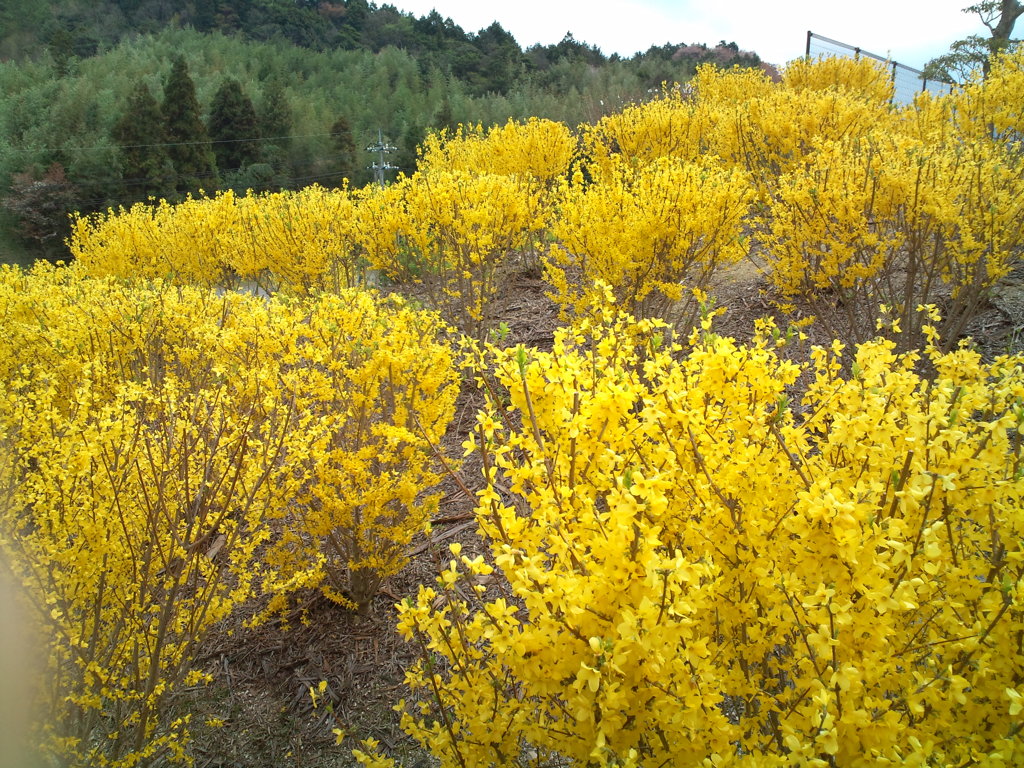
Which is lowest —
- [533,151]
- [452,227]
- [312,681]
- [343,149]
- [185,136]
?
[312,681]

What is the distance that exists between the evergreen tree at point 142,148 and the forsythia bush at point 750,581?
26.4 meters

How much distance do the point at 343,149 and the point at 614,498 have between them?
30.0 metres

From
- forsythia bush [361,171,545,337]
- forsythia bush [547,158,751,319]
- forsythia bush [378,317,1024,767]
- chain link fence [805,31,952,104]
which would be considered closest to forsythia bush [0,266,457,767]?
forsythia bush [378,317,1024,767]

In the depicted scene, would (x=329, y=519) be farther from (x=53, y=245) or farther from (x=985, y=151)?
(x=53, y=245)

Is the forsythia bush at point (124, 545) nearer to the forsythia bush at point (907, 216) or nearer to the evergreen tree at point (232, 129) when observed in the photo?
the forsythia bush at point (907, 216)

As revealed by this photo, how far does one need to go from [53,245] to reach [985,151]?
2630 cm

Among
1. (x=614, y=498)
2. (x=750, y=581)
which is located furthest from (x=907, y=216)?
(x=614, y=498)

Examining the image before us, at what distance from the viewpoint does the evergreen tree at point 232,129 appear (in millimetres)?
25719

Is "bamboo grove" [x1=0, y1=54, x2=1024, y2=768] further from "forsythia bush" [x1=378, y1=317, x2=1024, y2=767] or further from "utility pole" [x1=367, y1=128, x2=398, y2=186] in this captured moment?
"utility pole" [x1=367, y1=128, x2=398, y2=186]

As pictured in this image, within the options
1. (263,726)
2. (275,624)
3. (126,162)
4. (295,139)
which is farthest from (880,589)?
(295,139)

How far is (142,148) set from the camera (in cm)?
2302

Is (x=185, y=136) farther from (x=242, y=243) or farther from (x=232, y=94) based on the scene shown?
(x=242, y=243)

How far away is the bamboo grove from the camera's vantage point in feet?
4.42

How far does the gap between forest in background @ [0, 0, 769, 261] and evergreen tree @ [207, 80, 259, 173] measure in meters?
0.07
